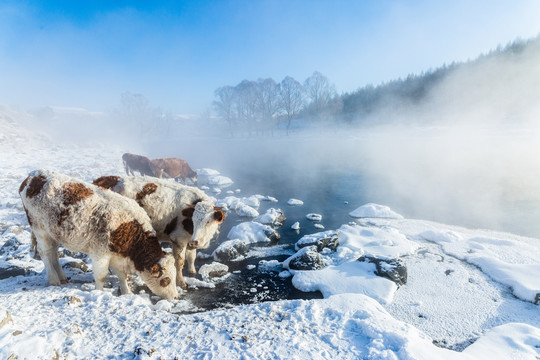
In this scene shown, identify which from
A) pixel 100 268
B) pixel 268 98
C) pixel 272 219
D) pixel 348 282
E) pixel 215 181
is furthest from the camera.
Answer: pixel 268 98

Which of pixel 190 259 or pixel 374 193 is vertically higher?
pixel 190 259

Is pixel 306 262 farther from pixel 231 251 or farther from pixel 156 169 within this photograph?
pixel 156 169

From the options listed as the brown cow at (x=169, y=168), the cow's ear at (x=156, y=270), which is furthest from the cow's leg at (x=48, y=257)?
the brown cow at (x=169, y=168)

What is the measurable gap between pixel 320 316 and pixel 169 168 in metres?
12.6

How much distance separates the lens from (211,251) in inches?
284

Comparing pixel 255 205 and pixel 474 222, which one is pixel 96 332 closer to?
pixel 255 205

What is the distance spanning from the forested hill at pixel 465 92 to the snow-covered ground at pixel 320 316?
38.1 m

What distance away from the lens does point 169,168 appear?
1426 cm

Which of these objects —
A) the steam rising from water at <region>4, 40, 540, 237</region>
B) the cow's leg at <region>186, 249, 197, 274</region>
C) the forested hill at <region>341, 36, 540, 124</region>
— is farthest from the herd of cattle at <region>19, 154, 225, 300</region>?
the forested hill at <region>341, 36, 540, 124</region>

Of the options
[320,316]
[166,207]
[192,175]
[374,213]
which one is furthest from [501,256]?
[192,175]

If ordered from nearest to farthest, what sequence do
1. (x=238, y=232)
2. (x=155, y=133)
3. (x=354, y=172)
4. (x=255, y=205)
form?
(x=238, y=232), (x=255, y=205), (x=354, y=172), (x=155, y=133)

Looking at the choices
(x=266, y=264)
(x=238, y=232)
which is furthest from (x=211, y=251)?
(x=266, y=264)

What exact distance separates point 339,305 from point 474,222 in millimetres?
8706

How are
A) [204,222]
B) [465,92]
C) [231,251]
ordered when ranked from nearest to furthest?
1. [204,222]
2. [231,251]
3. [465,92]
